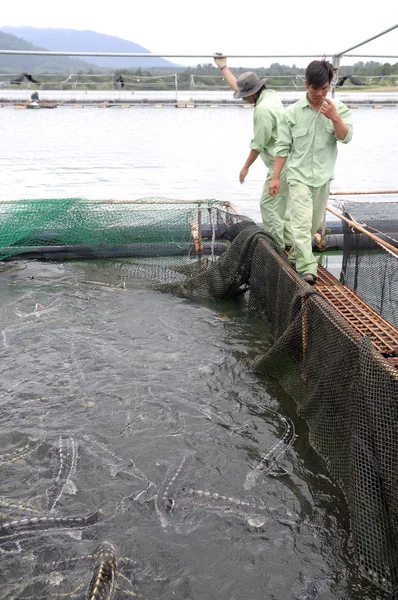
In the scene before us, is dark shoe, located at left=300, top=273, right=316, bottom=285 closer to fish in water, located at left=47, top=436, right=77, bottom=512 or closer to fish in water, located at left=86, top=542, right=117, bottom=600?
fish in water, located at left=47, top=436, right=77, bottom=512

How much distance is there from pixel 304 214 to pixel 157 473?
2.89 meters

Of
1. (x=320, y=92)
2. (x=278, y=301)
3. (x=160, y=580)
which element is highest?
(x=320, y=92)

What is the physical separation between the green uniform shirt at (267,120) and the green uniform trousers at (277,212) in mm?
325

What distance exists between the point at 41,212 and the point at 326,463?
5512 mm

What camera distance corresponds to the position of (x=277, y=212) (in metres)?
6.24

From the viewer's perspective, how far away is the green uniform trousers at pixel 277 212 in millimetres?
6180

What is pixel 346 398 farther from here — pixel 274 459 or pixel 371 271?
pixel 371 271

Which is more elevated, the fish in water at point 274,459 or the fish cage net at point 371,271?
the fish cage net at point 371,271

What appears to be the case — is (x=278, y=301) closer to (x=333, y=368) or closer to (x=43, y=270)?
(x=333, y=368)

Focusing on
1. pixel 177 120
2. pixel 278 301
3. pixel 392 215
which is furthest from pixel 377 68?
pixel 278 301

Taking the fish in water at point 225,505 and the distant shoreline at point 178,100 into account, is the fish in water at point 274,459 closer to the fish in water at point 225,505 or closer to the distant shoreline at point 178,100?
the fish in water at point 225,505

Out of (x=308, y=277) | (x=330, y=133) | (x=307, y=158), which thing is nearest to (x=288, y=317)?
(x=308, y=277)

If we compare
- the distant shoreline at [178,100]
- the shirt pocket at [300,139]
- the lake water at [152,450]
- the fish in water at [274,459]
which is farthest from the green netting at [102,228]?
the distant shoreline at [178,100]

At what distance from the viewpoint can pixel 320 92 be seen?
4.81 meters
